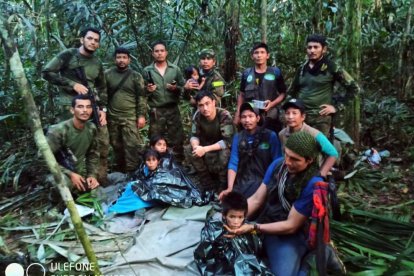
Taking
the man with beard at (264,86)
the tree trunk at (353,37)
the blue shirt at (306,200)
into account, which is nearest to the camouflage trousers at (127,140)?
the man with beard at (264,86)

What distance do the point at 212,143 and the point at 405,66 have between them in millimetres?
4947

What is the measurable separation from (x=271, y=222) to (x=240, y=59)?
589 cm

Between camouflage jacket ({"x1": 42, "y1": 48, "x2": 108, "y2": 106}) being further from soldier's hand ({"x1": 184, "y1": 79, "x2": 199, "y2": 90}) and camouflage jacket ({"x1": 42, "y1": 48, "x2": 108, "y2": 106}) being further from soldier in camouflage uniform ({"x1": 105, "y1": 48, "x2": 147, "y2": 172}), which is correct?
soldier's hand ({"x1": 184, "y1": 79, "x2": 199, "y2": 90})

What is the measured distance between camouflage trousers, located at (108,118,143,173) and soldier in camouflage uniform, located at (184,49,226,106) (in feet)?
3.20

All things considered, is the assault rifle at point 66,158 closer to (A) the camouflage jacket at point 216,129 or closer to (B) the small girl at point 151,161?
(B) the small girl at point 151,161

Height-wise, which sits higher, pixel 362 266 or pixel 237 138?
pixel 237 138

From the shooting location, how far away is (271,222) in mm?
3322

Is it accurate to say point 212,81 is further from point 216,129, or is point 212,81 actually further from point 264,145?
point 264,145

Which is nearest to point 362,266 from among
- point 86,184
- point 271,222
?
point 271,222

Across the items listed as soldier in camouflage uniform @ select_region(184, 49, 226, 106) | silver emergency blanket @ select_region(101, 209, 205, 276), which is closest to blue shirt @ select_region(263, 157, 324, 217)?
silver emergency blanket @ select_region(101, 209, 205, 276)

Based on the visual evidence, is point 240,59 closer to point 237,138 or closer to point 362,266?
point 237,138

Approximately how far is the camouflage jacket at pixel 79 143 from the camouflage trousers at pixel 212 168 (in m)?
1.20

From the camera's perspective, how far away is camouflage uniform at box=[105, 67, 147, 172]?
5426 mm

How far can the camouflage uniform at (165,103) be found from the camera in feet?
18.3
